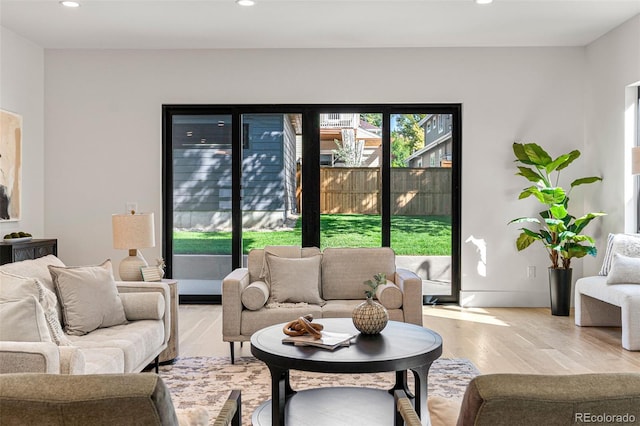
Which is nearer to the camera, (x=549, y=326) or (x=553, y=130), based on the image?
(x=549, y=326)

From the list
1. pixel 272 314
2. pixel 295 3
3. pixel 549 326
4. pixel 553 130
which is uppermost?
pixel 295 3

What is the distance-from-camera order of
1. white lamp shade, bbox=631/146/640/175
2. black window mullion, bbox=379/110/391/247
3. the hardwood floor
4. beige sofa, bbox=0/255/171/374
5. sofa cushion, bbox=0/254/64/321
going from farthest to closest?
black window mullion, bbox=379/110/391/247, white lamp shade, bbox=631/146/640/175, the hardwood floor, sofa cushion, bbox=0/254/64/321, beige sofa, bbox=0/255/171/374

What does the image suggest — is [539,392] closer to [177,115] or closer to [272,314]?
[272,314]

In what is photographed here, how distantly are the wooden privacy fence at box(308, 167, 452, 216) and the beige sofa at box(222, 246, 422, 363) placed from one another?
186 centimetres

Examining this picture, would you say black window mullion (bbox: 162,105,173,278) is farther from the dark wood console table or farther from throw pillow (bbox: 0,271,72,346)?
throw pillow (bbox: 0,271,72,346)

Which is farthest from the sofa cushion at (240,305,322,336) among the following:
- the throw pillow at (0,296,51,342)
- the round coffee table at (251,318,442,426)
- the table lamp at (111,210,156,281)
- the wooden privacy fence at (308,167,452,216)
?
the wooden privacy fence at (308,167,452,216)

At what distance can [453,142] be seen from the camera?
6648 mm

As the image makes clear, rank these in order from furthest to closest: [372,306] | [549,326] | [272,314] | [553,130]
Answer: [553,130]
[549,326]
[272,314]
[372,306]

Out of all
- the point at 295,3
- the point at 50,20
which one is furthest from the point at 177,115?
the point at 295,3

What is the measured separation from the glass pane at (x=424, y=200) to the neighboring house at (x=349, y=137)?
0.20 m

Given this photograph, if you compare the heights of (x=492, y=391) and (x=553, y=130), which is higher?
(x=553, y=130)

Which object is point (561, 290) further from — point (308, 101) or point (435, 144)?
point (308, 101)

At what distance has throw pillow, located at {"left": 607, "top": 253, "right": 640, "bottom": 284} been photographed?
5.00 meters

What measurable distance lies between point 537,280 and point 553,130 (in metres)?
1.67
